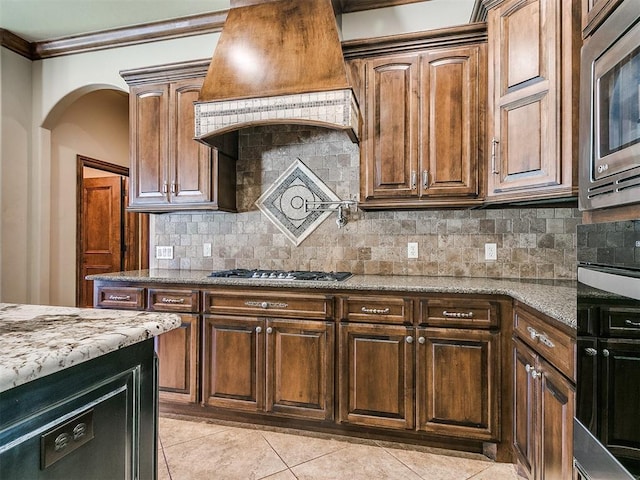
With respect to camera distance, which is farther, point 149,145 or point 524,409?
point 149,145

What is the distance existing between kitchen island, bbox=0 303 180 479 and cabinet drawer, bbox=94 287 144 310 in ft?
5.25

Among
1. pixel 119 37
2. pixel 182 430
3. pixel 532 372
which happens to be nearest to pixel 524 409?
pixel 532 372

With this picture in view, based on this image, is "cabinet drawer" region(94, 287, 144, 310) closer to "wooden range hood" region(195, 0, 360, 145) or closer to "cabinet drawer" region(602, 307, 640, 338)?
"wooden range hood" region(195, 0, 360, 145)

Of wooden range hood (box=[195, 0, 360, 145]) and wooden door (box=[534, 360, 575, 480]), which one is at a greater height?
wooden range hood (box=[195, 0, 360, 145])

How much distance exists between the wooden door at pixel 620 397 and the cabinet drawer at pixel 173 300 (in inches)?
88.4

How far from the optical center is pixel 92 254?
5.04 meters

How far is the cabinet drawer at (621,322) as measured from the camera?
0.90 metres

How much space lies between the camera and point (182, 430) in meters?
2.53

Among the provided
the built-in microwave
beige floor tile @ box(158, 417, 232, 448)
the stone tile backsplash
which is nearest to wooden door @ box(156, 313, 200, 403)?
beige floor tile @ box(158, 417, 232, 448)

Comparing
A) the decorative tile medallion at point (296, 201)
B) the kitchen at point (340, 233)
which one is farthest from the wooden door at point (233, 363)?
the decorative tile medallion at point (296, 201)

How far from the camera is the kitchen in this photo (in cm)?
267

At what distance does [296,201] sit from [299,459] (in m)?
1.83

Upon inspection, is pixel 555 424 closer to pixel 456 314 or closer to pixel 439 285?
pixel 456 314

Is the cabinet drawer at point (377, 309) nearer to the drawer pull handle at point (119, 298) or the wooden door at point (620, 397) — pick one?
the wooden door at point (620, 397)
